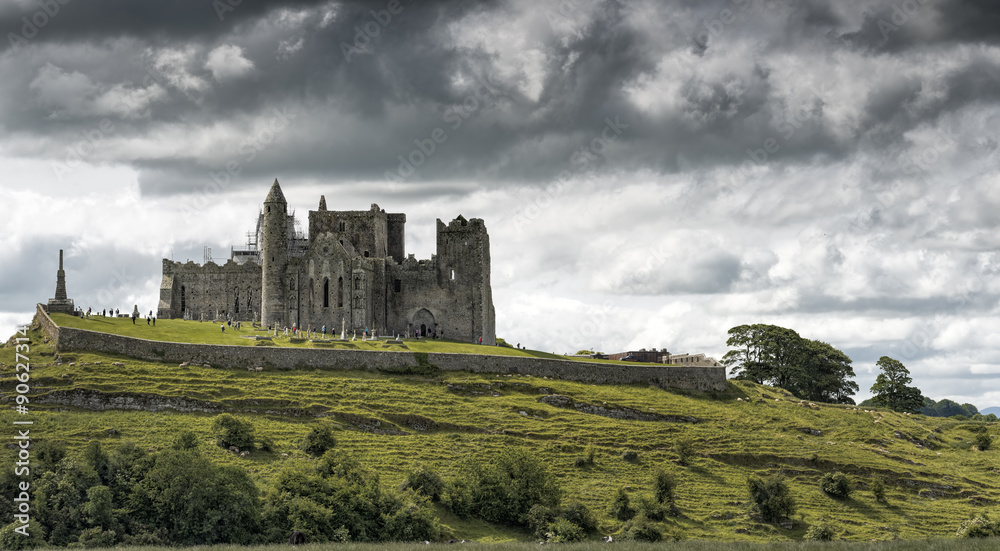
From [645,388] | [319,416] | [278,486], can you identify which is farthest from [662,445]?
[278,486]

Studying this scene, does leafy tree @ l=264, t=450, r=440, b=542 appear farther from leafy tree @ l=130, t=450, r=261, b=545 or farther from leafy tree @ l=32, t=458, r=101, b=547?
leafy tree @ l=32, t=458, r=101, b=547

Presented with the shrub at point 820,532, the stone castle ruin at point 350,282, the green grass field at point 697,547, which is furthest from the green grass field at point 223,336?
the green grass field at point 697,547

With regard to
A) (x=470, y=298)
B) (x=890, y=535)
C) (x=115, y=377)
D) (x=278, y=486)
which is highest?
(x=470, y=298)

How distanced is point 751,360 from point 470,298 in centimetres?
3528

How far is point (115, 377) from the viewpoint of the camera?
276 ft

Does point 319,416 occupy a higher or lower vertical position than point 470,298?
lower

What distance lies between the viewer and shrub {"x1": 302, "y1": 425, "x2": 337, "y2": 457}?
251 feet

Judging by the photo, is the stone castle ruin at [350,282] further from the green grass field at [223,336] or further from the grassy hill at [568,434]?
the grassy hill at [568,434]

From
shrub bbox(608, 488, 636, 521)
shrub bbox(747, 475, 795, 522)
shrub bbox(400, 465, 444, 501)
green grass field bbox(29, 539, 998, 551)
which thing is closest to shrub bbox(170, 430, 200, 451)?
shrub bbox(400, 465, 444, 501)

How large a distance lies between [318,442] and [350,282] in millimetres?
40655

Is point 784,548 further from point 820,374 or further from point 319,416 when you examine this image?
point 820,374

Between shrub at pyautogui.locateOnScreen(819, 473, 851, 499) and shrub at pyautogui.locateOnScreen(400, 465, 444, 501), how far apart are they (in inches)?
1281

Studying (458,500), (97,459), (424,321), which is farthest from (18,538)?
(424,321)

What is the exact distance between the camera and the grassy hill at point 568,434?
248ft
